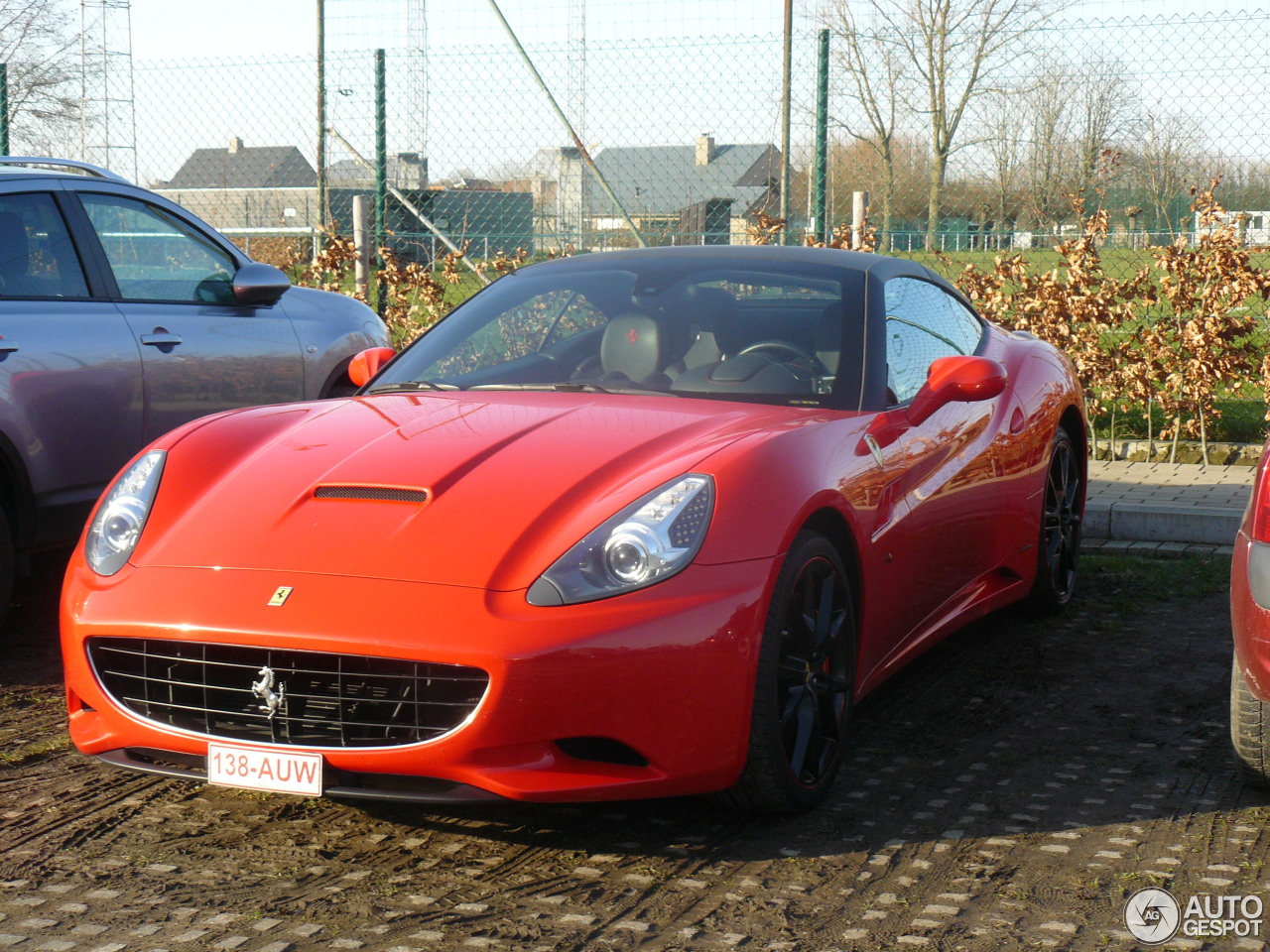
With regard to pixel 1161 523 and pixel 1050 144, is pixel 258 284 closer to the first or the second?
pixel 1161 523

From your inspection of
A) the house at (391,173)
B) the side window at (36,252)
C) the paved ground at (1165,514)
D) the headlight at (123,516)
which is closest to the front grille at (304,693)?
the headlight at (123,516)

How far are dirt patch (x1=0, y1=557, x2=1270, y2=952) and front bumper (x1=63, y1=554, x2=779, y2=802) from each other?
0.73 ft

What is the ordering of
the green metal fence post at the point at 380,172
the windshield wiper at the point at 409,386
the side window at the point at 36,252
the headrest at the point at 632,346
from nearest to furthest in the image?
1. the headrest at the point at 632,346
2. the windshield wiper at the point at 409,386
3. the side window at the point at 36,252
4. the green metal fence post at the point at 380,172

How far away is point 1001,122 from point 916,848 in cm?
1025

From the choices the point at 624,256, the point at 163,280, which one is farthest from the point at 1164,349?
the point at 163,280

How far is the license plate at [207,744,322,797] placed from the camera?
119 inches

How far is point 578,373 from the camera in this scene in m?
4.32

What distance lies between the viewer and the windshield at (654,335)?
420 centimetres

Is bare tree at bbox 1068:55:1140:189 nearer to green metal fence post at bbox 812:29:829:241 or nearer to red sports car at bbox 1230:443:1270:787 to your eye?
green metal fence post at bbox 812:29:829:241

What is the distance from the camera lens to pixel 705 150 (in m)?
9.75

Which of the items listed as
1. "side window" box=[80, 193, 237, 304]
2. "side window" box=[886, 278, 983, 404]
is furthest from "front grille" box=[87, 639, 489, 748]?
"side window" box=[80, 193, 237, 304]

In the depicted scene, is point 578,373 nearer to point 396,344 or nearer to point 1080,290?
point 1080,290

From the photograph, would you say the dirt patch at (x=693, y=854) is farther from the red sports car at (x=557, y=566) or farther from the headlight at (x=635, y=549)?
the headlight at (x=635, y=549)

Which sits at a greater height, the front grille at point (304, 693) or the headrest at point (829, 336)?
the headrest at point (829, 336)
